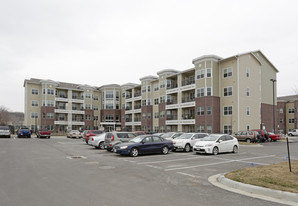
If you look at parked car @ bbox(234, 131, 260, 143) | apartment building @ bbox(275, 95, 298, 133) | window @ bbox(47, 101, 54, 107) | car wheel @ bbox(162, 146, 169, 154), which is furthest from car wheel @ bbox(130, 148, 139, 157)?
apartment building @ bbox(275, 95, 298, 133)

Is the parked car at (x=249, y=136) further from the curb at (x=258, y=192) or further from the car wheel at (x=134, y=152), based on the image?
the curb at (x=258, y=192)

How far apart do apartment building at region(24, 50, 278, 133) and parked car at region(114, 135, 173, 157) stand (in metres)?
22.2

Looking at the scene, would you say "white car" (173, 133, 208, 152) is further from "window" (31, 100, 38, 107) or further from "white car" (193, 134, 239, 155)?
"window" (31, 100, 38, 107)

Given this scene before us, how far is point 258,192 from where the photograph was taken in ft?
24.3

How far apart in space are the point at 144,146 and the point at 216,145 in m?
5.21

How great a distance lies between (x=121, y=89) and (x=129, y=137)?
52064mm

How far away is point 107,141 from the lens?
1967 centimetres

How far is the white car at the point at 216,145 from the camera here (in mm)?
17375

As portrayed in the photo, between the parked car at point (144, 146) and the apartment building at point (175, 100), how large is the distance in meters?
22.2

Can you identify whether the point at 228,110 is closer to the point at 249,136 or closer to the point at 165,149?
the point at 249,136

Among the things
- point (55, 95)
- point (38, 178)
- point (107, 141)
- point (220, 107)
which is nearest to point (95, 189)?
point (38, 178)

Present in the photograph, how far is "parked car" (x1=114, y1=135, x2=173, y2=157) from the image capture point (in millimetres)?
16286

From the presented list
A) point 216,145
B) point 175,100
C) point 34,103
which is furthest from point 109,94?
point 216,145

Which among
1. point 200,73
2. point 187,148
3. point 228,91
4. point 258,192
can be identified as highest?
point 200,73
